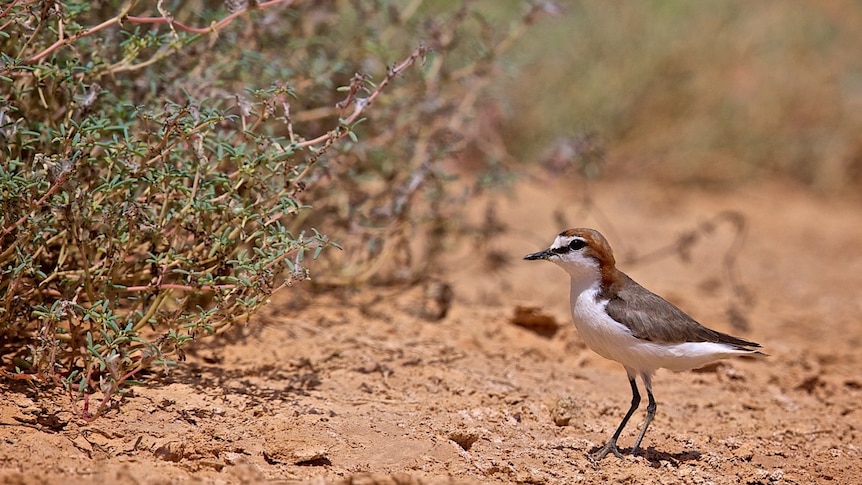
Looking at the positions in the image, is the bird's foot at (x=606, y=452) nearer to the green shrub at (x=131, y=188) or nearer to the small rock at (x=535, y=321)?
the green shrub at (x=131, y=188)

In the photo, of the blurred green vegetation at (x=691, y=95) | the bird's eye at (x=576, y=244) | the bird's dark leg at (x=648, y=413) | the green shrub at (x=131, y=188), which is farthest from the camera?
the blurred green vegetation at (x=691, y=95)

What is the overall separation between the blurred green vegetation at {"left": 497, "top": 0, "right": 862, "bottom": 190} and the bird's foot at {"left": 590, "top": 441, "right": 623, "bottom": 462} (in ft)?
20.1

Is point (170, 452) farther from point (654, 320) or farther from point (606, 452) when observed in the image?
point (654, 320)

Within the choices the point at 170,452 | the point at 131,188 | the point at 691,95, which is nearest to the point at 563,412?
the point at 170,452

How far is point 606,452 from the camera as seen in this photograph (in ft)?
14.9

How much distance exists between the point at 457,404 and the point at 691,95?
7310mm

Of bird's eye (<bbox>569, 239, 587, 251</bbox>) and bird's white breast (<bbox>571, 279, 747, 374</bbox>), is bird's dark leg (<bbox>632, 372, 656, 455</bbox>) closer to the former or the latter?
bird's white breast (<bbox>571, 279, 747, 374</bbox>)

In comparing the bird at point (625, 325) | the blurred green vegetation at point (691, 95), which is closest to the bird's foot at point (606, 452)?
the bird at point (625, 325)

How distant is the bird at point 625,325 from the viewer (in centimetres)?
465

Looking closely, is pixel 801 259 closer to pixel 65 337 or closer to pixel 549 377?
pixel 549 377

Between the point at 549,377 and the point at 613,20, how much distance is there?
653cm

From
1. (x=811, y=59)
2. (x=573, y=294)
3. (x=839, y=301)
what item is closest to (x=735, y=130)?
(x=811, y=59)

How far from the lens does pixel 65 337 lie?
4.33 meters

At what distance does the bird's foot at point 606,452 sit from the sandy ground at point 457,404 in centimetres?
5
